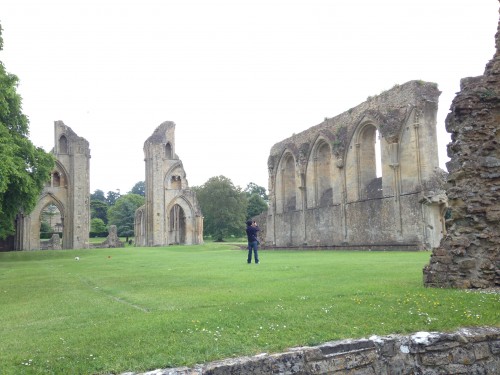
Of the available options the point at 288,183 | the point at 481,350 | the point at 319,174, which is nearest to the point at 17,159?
the point at 481,350

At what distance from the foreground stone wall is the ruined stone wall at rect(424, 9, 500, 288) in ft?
9.42

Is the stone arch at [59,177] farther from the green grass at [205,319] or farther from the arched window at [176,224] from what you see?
the green grass at [205,319]

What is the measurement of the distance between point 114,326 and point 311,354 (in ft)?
8.09

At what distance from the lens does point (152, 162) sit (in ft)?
153

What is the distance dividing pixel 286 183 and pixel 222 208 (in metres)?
31.9

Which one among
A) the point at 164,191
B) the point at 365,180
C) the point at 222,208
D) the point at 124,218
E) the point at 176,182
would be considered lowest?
the point at 124,218

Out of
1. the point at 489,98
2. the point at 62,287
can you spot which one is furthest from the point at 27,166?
the point at 489,98

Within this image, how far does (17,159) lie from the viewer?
18.5m

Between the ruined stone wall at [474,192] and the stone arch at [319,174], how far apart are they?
75.2 ft

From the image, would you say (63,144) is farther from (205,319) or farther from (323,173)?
(205,319)

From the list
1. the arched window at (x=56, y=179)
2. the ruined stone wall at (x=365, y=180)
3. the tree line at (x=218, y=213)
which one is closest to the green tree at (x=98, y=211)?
the tree line at (x=218, y=213)

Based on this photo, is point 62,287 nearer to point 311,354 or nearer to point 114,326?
point 114,326

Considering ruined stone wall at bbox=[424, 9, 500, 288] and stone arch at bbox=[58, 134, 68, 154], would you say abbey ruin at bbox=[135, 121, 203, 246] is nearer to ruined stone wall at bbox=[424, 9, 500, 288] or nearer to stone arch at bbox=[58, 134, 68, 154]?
stone arch at bbox=[58, 134, 68, 154]

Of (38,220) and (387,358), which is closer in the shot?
(387,358)
